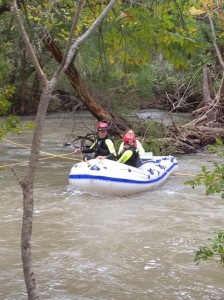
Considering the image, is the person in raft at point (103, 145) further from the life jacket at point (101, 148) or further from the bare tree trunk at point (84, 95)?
the bare tree trunk at point (84, 95)

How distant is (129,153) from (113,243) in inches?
123

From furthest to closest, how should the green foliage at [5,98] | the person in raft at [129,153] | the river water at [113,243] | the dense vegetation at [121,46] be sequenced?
1. the person in raft at [129,153]
2. the river water at [113,243]
3. the dense vegetation at [121,46]
4. the green foliage at [5,98]

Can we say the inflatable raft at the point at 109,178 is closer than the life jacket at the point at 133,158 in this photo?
Yes

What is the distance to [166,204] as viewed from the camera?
9508 millimetres

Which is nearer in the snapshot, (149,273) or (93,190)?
(149,273)

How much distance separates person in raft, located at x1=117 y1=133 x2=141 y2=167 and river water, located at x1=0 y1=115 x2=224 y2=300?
25.0 inches

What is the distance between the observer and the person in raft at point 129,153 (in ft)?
33.2

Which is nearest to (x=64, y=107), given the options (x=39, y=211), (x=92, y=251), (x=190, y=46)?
(x=39, y=211)

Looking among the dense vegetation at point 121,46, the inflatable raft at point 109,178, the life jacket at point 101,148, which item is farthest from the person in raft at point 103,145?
the dense vegetation at point 121,46

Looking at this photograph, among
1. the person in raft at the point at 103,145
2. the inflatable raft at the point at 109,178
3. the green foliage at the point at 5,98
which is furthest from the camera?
the person in raft at the point at 103,145

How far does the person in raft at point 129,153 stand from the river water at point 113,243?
2.09ft

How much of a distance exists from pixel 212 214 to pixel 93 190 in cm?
219

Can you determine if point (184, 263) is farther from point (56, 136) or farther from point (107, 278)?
point (56, 136)

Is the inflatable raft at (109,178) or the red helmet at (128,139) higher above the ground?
the red helmet at (128,139)
